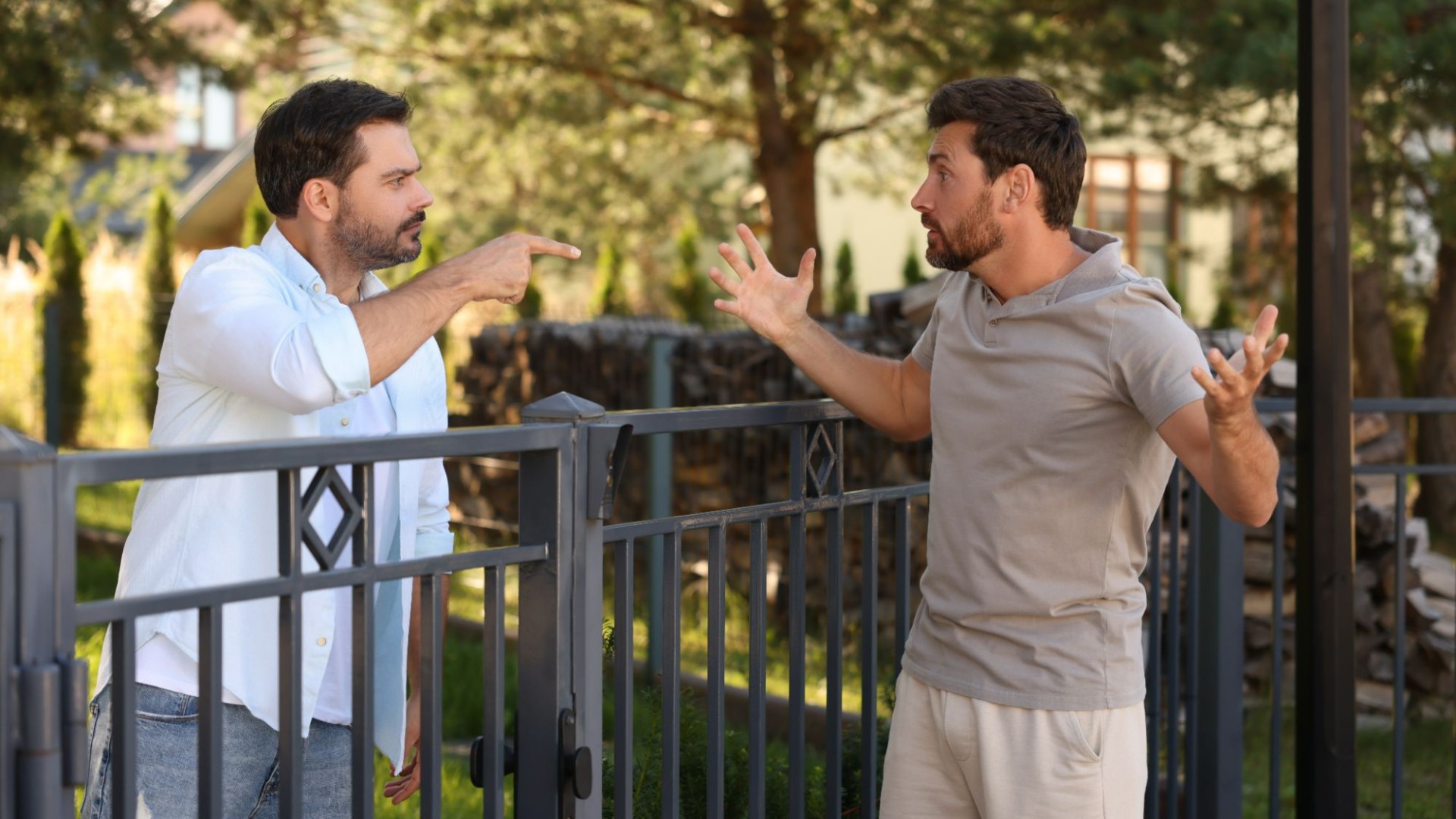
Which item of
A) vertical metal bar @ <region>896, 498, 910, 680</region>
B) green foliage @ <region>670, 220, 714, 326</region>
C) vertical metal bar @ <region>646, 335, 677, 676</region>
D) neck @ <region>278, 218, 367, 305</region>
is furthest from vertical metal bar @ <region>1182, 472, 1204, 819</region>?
green foliage @ <region>670, 220, 714, 326</region>

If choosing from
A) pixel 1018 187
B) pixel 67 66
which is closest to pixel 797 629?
pixel 1018 187

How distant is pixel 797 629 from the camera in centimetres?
278

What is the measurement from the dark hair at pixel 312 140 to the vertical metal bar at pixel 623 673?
75 centimetres

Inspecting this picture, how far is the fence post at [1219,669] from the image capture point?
3.62 metres

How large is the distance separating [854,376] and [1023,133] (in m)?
0.52

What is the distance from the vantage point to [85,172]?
33719 mm

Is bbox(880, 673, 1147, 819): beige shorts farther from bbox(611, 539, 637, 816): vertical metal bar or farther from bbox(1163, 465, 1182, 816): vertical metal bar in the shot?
bbox(1163, 465, 1182, 816): vertical metal bar

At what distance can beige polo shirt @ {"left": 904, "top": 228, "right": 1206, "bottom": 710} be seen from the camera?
7.84 feet

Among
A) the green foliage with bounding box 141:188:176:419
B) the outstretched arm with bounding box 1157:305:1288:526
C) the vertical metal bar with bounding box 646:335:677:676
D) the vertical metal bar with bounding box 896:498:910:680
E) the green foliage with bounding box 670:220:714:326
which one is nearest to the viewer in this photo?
the outstretched arm with bounding box 1157:305:1288:526

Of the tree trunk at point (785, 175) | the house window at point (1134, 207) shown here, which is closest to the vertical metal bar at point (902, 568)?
the tree trunk at point (785, 175)

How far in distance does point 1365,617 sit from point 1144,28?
4.36 meters

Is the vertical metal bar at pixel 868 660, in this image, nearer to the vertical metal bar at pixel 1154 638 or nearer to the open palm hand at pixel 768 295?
the open palm hand at pixel 768 295

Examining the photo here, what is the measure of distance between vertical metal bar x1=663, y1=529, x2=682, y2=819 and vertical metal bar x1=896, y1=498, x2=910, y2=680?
661 millimetres

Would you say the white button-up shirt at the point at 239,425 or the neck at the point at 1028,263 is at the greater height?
the neck at the point at 1028,263
